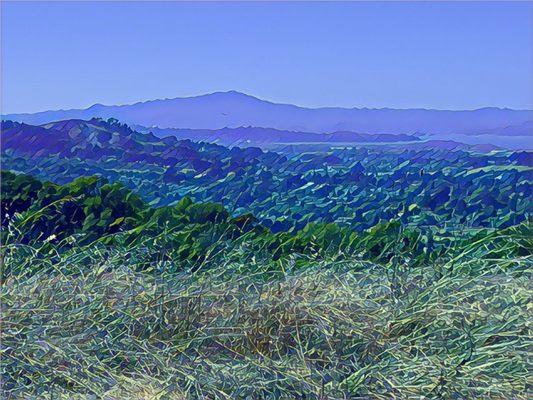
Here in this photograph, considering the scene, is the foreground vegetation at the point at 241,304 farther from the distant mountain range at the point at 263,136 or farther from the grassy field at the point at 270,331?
the distant mountain range at the point at 263,136

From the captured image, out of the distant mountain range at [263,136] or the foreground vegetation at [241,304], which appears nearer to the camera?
the foreground vegetation at [241,304]

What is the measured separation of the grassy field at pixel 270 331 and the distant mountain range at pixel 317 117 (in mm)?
827

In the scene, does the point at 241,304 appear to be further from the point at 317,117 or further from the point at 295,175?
the point at 317,117

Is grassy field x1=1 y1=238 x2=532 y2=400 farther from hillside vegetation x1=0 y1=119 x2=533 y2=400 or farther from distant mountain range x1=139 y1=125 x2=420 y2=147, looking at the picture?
distant mountain range x1=139 y1=125 x2=420 y2=147

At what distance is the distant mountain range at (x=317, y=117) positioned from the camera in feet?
17.0

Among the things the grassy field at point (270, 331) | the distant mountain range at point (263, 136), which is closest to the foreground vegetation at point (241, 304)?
the grassy field at point (270, 331)

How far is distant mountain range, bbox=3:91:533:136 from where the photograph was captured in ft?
17.0

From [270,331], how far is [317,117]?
1.44 metres

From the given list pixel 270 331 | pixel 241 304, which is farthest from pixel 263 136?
pixel 270 331

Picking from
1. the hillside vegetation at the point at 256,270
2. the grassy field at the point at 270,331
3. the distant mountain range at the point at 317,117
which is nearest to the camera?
the grassy field at the point at 270,331

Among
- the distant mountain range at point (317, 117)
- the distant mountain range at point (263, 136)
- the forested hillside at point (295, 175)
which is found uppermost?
the distant mountain range at point (317, 117)

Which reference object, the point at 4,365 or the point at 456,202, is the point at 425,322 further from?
the point at 4,365

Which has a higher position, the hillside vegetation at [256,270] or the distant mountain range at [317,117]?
the distant mountain range at [317,117]

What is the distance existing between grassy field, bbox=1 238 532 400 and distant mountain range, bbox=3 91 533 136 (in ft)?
2.71
